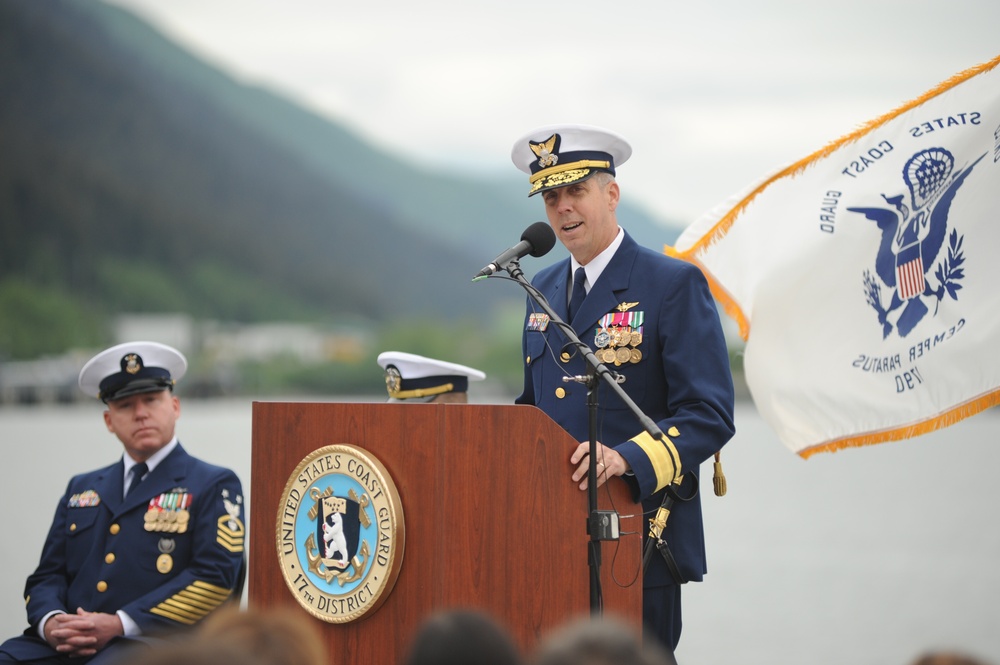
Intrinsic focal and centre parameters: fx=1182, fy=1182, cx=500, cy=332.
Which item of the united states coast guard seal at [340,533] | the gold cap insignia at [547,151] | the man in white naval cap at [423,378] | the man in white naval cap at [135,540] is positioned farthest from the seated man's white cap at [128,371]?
the gold cap insignia at [547,151]

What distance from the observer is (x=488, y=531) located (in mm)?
2705

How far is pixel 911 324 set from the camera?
3973 mm

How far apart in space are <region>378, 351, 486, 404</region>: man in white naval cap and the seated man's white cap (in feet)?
3.49

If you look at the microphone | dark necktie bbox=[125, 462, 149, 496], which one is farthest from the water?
dark necktie bbox=[125, 462, 149, 496]

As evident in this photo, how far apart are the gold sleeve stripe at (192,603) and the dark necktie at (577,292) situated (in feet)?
5.50

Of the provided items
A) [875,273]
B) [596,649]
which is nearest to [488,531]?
[596,649]

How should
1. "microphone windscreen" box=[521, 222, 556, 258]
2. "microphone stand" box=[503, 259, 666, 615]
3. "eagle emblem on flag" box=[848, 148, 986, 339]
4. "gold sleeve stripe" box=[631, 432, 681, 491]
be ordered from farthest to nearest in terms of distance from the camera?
"eagle emblem on flag" box=[848, 148, 986, 339] → "microphone windscreen" box=[521, 222, 556, 258] → "gold sleeve stripe" box=[631, 432, 681, 491] → "microphone stand" box=[503, 259, 666, 615]

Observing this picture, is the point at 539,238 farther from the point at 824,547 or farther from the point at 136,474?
the point at 824,547

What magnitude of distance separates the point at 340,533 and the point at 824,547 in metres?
12.2

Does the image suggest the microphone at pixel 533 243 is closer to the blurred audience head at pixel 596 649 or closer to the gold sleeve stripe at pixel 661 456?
the gold sleeve stripe at pixel 661 456

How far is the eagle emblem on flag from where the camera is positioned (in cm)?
389

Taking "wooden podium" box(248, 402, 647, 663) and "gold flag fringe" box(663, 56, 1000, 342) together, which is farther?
"gold flag fringe" box(663, 56, 1000, 342)

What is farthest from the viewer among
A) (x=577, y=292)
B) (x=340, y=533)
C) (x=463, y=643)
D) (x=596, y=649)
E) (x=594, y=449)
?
(x=577, y=292)

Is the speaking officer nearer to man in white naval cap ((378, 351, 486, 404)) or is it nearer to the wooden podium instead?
the wooden podium
